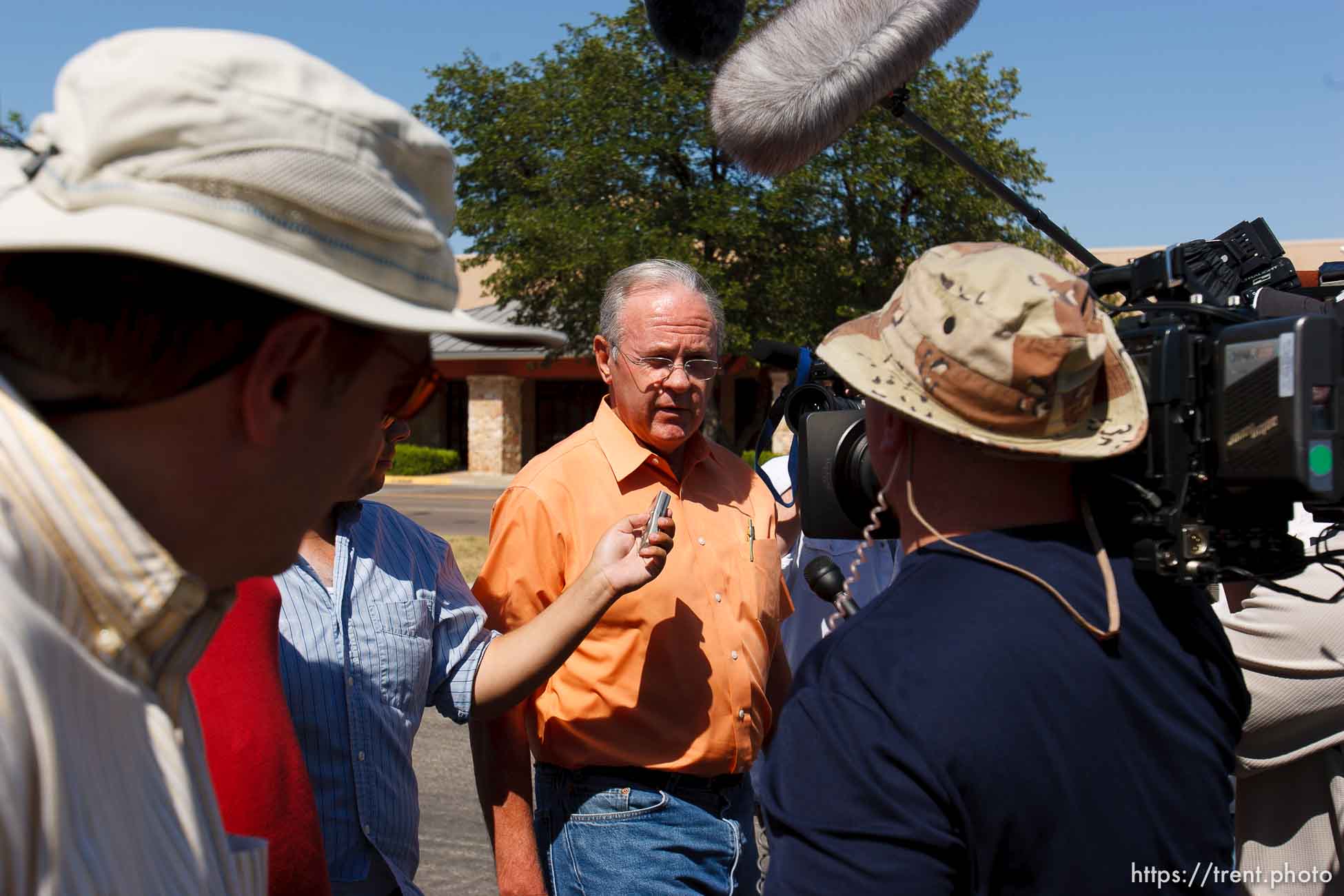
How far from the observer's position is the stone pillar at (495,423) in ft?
90.4

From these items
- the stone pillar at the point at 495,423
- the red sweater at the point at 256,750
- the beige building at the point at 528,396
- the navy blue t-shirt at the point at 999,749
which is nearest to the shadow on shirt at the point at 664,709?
the red sweater at the point at 256,750

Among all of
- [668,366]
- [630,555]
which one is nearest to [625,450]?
[668,366]

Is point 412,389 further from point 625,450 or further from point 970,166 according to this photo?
point 625,450

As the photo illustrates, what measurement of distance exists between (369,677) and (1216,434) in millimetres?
1573

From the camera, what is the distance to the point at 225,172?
880 mm

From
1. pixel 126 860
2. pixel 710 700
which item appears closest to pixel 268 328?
pixel 126 860

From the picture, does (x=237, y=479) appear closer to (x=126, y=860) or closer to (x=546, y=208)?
(x=126, y=860)

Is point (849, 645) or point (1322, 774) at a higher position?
point (849, 645)

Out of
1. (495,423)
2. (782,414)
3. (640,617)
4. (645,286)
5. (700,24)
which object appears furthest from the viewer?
(495,423)

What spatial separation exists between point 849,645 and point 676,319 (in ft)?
5.45

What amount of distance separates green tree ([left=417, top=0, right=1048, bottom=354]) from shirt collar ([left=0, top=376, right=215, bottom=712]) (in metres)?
15.8

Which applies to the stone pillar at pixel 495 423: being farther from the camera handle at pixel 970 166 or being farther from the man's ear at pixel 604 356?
the camera handle at pixel 970 166

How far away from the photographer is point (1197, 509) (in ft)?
5.15

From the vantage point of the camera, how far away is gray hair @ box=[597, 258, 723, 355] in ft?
10.1
